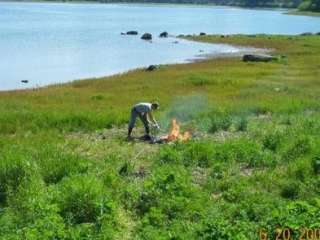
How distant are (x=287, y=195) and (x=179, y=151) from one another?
4784 millimetres

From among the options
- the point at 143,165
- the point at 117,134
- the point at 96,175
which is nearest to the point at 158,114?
the point at 117,134

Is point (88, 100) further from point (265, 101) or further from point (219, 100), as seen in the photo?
point (265, 101)

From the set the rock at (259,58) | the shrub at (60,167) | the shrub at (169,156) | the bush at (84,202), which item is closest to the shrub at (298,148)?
the shrub at (169,156)

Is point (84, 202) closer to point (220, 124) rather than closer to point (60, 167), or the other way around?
point (60, 167)

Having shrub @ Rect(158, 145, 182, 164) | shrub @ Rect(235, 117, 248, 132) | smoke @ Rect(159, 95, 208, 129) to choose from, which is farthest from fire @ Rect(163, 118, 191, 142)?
shrub @ Rect(235, 117, 248, 132)

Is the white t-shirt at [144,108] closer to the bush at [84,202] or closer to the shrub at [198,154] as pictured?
the shrub at [198,154]

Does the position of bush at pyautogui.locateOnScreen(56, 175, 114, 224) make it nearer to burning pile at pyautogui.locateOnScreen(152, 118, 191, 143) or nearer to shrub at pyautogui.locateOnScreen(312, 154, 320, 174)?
shrub at pyautogui.locateOnScreen(312, 154, 320, 174)

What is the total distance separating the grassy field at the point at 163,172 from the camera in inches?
492

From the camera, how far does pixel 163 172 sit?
15969 millimetres

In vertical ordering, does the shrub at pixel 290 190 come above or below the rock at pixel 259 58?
above

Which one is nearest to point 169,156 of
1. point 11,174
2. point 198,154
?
point 198,154

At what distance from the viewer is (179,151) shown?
765 inches
